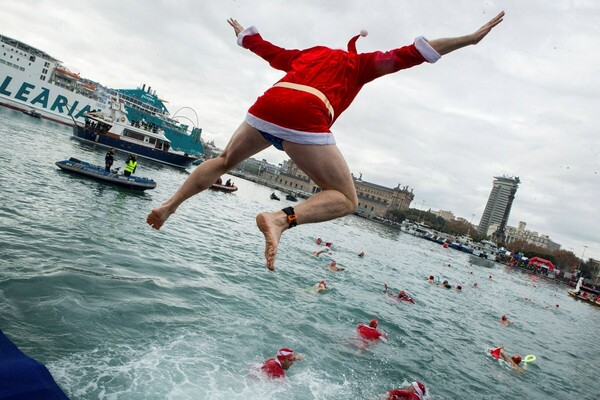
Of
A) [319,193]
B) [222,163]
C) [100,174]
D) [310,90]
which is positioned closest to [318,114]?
[310,90]

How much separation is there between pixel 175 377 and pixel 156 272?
15.7 ft

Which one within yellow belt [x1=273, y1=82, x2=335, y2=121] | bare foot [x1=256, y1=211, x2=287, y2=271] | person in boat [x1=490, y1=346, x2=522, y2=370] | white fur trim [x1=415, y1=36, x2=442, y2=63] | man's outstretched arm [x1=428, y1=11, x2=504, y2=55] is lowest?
person in boat [x1=490, y1=346, x2=522, y2=370]

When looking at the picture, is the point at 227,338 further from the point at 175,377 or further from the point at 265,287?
the point at 265,287

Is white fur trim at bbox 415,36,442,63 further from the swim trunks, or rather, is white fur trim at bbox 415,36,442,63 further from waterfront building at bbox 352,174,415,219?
waterfront building at bbox 352,174,415,219

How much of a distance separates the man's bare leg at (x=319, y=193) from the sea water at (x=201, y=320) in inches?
164

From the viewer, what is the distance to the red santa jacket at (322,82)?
2.17 meters

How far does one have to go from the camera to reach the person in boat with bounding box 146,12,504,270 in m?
2.18

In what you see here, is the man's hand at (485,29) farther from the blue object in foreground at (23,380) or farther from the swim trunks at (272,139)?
the blue object in foreground at (23,380)

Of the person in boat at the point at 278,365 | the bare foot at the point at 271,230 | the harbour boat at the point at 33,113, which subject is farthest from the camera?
the harbour boat at the point at 33,113

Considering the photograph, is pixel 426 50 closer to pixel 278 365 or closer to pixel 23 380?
pixel 23 380

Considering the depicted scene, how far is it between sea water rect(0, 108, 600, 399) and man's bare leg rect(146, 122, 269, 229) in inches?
134

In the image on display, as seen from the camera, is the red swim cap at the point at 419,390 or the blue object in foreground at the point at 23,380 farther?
the red swim cap at the point at 419,390

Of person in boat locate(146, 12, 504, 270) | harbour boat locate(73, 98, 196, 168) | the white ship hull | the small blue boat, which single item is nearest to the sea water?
the small blue boat

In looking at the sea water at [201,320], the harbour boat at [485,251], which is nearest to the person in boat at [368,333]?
the sea water at [201,320]
